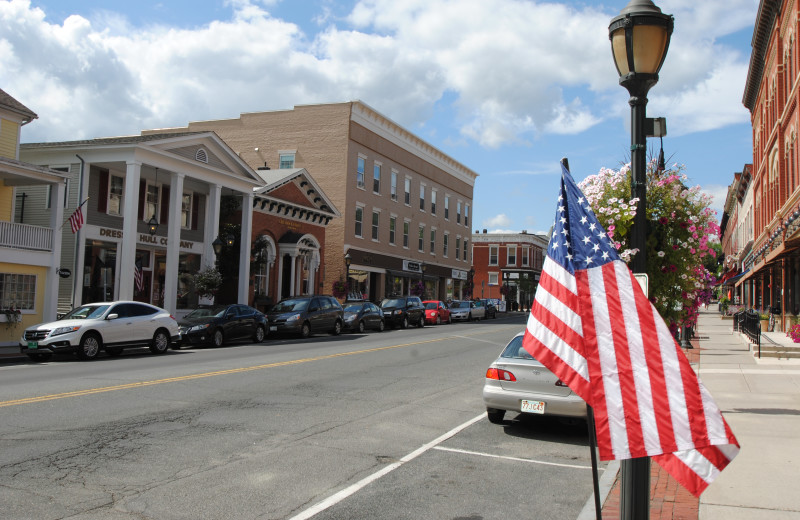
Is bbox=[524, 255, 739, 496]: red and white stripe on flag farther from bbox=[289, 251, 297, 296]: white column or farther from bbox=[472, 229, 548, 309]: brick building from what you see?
bbox=[472, 229, 548, 309]: brick building

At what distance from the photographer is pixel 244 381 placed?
13125 millimetres

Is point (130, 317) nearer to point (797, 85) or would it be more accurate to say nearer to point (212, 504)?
point (212, 504)

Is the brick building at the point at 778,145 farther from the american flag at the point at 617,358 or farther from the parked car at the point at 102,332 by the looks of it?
the american flag at the point at 617,358

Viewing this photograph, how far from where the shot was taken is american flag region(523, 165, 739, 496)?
128 inches

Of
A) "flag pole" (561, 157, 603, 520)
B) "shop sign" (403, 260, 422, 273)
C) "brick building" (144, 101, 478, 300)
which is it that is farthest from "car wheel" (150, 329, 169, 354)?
"shop sign" (403, 260, 422, 273)

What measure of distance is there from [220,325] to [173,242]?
6.49 meters

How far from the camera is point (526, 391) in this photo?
9.44 m

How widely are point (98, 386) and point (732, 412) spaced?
34.3 ft

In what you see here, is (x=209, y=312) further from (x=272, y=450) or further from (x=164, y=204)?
(x=272, y=450)

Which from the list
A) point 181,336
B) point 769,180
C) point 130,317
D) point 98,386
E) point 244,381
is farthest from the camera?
point 769,180

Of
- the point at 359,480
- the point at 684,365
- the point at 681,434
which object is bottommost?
the point at 359,480

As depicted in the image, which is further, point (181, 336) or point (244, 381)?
point (181, 336)

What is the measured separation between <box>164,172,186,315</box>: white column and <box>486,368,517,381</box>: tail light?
2052cm

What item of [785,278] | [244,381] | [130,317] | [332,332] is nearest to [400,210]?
[332,332]
